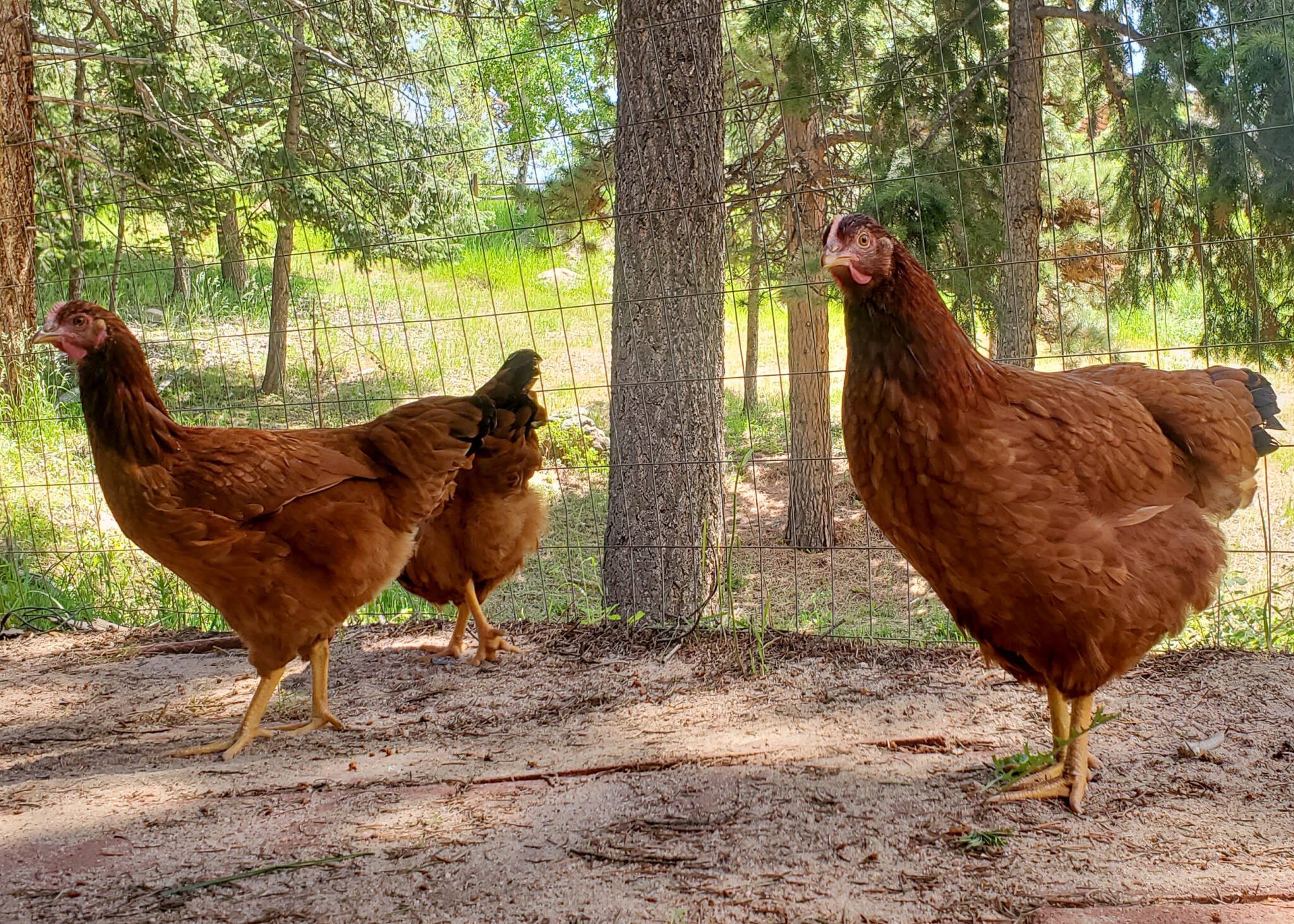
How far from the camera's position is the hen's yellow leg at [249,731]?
3.66 m

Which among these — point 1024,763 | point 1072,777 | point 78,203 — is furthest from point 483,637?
point 78,203

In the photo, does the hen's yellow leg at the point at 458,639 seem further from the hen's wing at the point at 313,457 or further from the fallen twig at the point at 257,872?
the fallen twig at the point at 257,872

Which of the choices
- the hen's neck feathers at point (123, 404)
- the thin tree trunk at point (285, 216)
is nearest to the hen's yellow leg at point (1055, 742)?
the hen's neck feathers at point (123, 404)

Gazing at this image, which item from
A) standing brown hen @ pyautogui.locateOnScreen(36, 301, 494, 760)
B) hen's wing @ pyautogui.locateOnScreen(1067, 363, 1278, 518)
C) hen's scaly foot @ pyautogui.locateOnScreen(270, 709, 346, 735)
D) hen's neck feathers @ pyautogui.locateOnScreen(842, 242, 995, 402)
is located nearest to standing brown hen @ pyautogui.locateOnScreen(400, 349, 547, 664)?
standing brown hen @ pyautogui.locateOnScreen(36, 301, 494, 760)

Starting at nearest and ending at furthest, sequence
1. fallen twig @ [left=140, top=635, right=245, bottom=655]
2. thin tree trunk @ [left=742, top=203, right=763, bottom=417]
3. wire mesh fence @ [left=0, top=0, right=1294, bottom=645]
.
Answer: fallen twig @ [left=140, top=635, right=245, bottom=655] → wire mesh fence @ [left=0, top=0, right=1294, bottom=645] → thin tree trunk @ [left=742, top=203, right=763, bottom=417]

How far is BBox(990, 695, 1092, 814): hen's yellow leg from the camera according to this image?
2926mm

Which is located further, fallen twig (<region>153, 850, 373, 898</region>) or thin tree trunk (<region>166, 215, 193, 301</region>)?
thin tree trunk (<region>166, 215, 193, 301</region>)

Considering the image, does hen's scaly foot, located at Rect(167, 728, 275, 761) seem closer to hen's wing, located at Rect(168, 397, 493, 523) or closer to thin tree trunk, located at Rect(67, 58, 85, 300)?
hen's wing, located at Rect(168, 397, 493, 523)

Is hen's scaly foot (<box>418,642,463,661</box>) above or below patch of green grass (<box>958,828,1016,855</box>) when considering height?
below

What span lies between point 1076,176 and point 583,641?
6.64 m

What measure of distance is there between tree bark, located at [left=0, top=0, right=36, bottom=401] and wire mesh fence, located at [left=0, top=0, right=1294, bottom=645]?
161mm

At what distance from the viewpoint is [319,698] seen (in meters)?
3.96

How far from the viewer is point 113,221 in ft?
37.9

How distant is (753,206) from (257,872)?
7679 millimetres
